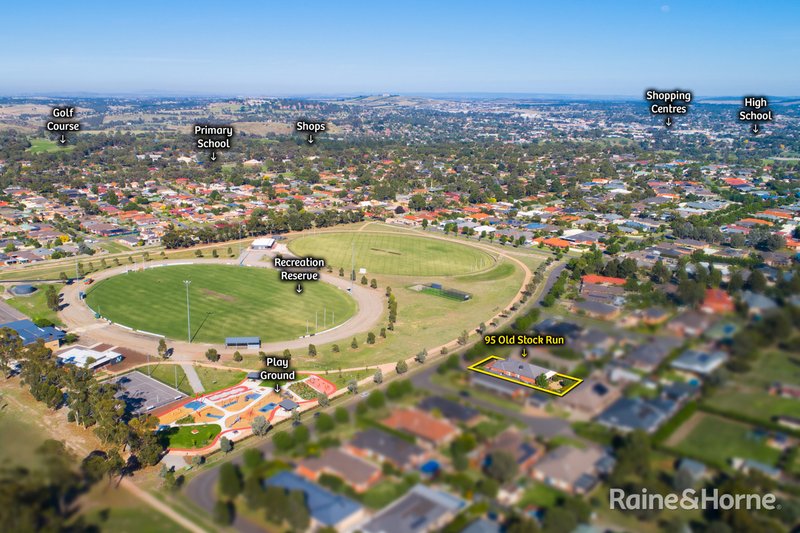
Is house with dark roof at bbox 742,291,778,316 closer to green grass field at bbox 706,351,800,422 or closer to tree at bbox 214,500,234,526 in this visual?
green grass field at bbox 706,351,800,422

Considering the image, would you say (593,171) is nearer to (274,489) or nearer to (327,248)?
(327,248)

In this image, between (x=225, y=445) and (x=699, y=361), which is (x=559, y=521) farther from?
(x=225, y=445)

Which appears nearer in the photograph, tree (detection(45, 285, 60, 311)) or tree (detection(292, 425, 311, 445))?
tree (detection(292, 425, 311, 445))

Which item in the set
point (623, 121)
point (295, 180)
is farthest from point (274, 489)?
point (623, 121)

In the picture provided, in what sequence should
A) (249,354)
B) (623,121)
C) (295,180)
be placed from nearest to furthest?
1. (249,354)
2. (295,180)
3. (623,121)

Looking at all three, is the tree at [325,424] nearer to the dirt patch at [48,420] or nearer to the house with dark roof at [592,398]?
the house with dark roof at [592,398]

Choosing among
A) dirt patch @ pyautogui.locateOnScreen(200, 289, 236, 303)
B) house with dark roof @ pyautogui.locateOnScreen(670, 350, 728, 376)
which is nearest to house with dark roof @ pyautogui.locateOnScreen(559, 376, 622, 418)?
house with dark roof @ pyautogui.locateOnScreen(670, 350, 728, 376)
